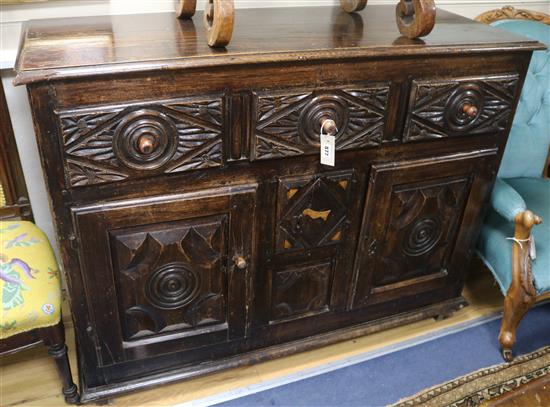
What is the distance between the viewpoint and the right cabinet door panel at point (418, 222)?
1440 mm

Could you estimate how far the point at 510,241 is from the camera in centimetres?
164

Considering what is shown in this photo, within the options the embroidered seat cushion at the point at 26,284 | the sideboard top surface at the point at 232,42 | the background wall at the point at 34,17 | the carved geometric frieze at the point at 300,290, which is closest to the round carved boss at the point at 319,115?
the sideboard top surface at the point at 232,42

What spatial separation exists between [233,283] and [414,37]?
79 centimetres

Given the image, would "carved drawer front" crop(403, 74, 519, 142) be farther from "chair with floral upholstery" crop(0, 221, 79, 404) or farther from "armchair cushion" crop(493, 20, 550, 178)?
"chair with floral upholstery" crop(0, 221, 79, 404)

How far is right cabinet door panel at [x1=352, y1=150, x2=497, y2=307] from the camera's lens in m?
1.44

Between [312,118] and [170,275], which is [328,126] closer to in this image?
[312,118]

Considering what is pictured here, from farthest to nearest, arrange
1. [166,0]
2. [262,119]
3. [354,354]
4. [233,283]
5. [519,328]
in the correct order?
[519,328] < [354,354] < [166,0] < [233,283] < [262,119]

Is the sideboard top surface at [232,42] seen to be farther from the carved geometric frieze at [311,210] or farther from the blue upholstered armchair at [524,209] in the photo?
the blue upholstered armchair at [524,209]

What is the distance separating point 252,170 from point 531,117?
1.14 metres

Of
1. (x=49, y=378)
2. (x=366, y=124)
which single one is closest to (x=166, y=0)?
(x=366, y=124)

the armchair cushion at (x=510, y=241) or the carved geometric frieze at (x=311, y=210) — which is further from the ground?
the carved geometric frieze at (x=311, y=210)

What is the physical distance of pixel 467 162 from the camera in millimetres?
1493

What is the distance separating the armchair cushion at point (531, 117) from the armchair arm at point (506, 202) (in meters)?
0.26

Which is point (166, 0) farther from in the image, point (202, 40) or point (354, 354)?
point (354, 354)
